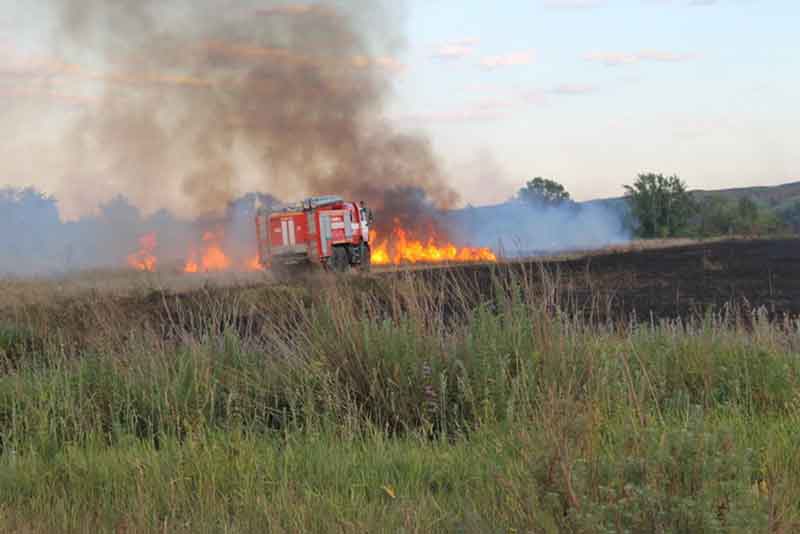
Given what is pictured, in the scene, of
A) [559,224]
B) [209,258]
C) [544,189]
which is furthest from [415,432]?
[544,189]

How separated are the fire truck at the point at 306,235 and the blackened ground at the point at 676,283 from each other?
432cm

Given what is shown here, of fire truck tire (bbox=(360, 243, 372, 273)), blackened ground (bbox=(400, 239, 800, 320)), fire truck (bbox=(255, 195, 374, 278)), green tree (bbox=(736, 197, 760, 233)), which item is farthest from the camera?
green tree (bbox=(736, 197, 760, 233))

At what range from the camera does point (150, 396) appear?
7.14 meters

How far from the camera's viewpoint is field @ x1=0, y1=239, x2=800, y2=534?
→ 12.9 ft

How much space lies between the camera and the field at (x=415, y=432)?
12.9 ft

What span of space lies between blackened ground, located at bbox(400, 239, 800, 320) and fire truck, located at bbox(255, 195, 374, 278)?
170 inches

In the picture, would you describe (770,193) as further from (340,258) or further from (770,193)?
(340,258)

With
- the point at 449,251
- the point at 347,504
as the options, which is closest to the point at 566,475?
the point at 347,504

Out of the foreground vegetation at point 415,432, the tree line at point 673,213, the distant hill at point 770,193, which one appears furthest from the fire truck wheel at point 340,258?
A: the distant hill at point 770,193

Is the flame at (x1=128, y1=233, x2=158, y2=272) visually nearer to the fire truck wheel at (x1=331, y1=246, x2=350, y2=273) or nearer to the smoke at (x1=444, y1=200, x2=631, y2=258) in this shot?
the fire truck wheel at (x1=331, y1=246, x2=350, y2=273)

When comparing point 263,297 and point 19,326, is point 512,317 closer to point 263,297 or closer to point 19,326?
point 19,326

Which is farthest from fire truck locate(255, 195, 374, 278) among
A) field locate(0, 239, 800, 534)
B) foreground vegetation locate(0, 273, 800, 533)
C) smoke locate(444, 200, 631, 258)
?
smoke locate(444, 200, 631, 258)

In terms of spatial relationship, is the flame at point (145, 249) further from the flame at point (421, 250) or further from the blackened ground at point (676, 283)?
the blackened ground at point (676, 283)

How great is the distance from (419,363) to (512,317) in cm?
98
